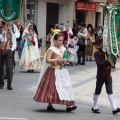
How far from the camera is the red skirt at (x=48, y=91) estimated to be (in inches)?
354

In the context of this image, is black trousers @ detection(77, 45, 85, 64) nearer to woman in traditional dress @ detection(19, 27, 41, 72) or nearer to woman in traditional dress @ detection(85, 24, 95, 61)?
woman in traditional dress @ detection(85, 24, 95, 61)

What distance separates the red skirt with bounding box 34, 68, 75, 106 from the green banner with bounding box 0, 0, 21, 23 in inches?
143

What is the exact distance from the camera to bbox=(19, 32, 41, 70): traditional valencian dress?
52.8 feet

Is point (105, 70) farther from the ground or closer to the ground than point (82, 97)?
farther from the ground

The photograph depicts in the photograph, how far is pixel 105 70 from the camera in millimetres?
9094

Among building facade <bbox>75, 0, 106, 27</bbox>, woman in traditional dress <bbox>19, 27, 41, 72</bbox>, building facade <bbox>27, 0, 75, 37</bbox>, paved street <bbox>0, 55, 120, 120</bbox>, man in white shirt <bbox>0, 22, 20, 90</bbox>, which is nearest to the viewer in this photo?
paved street <bbox>0, 55, 120, 120</bbox>

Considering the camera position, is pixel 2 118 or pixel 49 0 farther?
pixel 49 0

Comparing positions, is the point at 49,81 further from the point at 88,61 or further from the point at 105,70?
the point at 88,61

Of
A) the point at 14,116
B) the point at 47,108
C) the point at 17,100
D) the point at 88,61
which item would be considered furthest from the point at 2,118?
the point at 88,61

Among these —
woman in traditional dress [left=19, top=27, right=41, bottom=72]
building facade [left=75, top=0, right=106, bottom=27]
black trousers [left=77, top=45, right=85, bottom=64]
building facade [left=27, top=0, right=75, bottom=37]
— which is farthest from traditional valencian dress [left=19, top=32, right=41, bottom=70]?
building facade [left=75, top=0, right=106, bottom=27]

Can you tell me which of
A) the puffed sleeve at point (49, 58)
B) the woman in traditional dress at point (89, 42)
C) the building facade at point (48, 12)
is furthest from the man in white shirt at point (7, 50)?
the building facade at point (48, 12)

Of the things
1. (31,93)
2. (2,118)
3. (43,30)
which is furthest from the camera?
(43,30)

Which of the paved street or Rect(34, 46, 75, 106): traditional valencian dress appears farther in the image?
Rect(34, 46, 75, 106): traditional valencian dress

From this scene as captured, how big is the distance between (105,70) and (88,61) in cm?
1331
